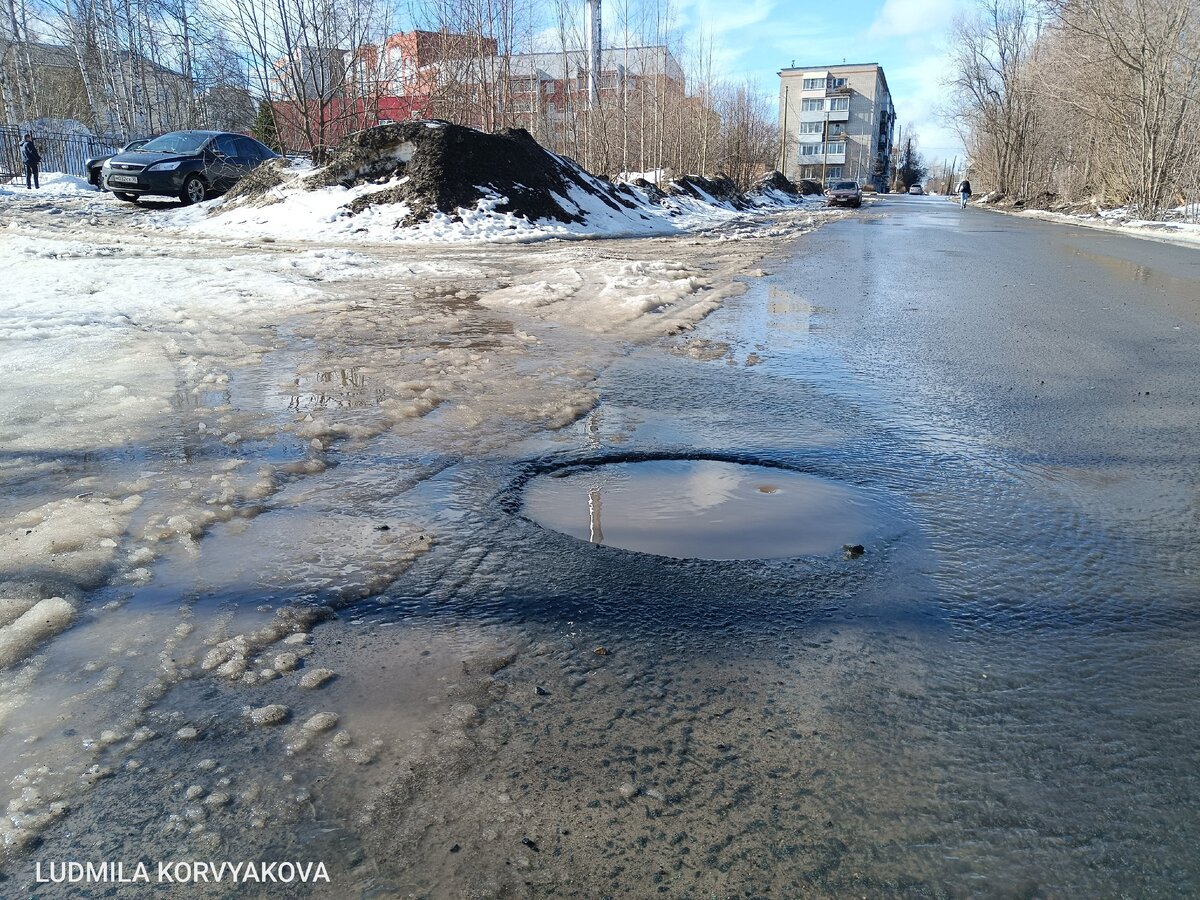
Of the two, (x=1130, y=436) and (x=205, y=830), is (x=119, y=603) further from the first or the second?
(x=1130, y=436)

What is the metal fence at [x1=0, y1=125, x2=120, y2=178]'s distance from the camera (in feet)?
99.5

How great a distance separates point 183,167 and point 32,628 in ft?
64.3

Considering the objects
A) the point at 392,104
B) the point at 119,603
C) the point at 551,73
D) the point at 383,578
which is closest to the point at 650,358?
the point at 383,578

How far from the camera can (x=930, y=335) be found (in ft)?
22.5

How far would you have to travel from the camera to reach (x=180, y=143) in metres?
19.1

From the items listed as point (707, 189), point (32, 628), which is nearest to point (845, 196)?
point (707, 189)

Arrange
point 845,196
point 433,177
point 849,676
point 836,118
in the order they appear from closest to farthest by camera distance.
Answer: point 849,676 < point 433,177 < point 845,196 < point 836,118

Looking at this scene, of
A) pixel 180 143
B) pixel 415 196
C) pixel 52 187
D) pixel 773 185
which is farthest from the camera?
pixel 773 185

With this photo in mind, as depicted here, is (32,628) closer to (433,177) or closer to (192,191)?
(433,177)

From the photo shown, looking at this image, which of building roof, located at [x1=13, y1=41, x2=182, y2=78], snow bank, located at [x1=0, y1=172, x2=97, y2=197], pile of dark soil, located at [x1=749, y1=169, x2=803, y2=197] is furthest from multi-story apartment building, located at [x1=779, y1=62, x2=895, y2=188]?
snow bank, located at [x1=0, y1=172, x2=97, y2=197]

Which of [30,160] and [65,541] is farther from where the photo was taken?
[30,160]

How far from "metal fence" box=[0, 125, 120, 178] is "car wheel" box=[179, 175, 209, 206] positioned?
16.6m

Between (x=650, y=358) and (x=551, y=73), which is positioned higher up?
(x=551, y=73)

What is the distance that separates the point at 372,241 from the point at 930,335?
439 inches
